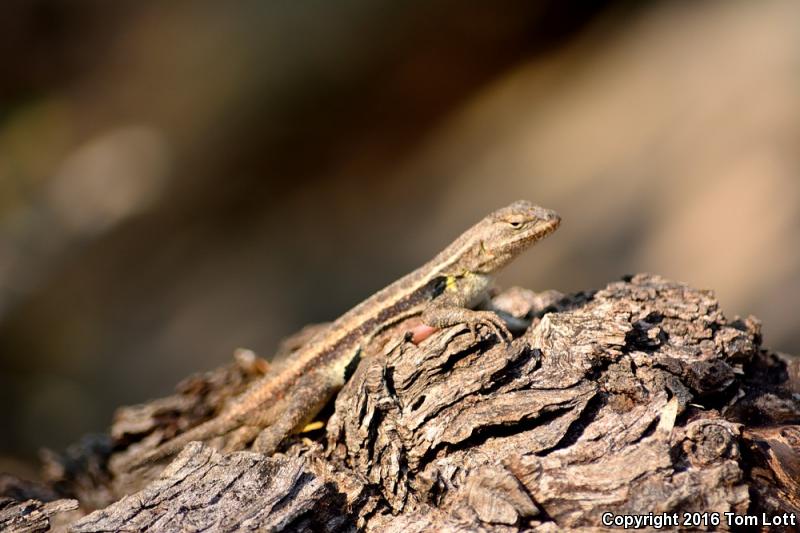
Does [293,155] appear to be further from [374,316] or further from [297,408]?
[297,408]

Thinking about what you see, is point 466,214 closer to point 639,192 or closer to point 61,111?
point 639,192

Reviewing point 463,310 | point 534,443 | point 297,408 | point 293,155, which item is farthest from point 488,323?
point 293,155

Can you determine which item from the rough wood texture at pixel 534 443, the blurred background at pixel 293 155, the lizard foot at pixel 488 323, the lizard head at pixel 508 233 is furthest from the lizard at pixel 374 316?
the blurred background at pixel 293 155

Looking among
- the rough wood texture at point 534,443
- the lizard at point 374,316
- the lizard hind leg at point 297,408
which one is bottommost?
the rough wood texture at point 534,443

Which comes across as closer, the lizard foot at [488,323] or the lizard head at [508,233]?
the lizard foot at [488,323]

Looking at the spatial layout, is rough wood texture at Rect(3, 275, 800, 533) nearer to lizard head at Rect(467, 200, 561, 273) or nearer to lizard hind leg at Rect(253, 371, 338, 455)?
lizard hind leg at Rect(253, 371, 338, 455)

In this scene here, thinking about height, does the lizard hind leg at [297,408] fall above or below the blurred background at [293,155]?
below

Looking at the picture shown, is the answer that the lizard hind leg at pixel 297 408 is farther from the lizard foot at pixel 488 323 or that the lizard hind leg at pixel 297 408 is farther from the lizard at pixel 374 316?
the lizard foot at pixel 488 323
